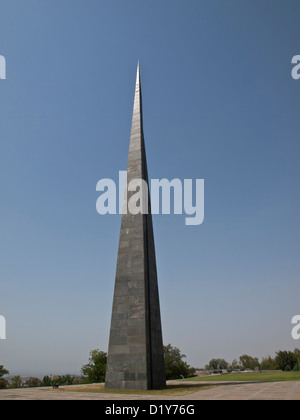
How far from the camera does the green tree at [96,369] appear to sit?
31733 mm

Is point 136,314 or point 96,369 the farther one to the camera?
point 96,369

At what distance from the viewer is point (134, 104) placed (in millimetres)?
28594

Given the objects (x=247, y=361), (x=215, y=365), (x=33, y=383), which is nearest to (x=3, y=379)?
(x=33, y=383)

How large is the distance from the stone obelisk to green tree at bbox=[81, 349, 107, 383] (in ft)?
45.9

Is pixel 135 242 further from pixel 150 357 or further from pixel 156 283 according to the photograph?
pixel 150 357

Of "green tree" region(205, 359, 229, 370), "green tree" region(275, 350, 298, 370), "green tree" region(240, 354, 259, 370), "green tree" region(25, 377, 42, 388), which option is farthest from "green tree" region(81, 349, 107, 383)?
"green tree" region(205, 359, 229, 370)

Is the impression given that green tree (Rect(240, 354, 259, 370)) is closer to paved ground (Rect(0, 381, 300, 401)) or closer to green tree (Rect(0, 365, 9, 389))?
green tree (Rect(0, 365, 9, 389))

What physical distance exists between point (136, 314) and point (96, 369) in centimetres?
1715

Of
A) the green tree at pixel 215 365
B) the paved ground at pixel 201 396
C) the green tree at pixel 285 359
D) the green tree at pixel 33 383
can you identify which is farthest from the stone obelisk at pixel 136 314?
the green tree at pixel 215 365

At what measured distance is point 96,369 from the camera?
32.2m

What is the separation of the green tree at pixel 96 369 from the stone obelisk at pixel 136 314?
1399 centimetres

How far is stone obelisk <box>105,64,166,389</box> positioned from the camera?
18.3 meters

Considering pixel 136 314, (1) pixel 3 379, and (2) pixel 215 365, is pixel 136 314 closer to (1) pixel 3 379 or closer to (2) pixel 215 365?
(1) pixel 3 379
